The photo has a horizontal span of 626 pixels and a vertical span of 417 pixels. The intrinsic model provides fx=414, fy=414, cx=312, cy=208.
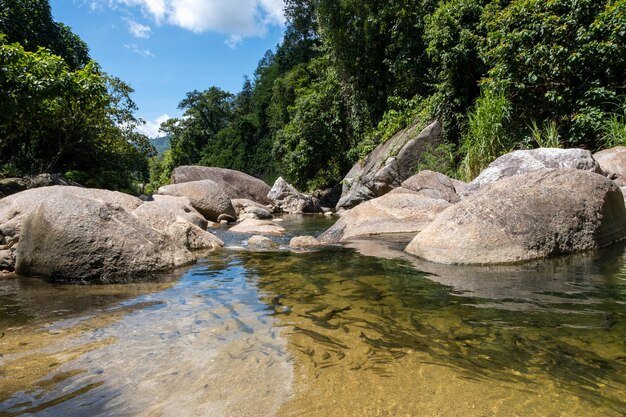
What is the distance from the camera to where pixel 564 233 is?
5059 millimetres

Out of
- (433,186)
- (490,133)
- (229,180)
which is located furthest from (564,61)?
(229,180)

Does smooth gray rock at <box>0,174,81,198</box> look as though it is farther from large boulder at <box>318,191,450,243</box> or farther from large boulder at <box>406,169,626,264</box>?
large boulder at <box>406,169,626,264</box>

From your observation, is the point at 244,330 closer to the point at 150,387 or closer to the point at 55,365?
the point at 150,387

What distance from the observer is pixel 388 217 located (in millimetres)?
8234

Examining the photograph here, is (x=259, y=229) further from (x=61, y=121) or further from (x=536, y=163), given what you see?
(x=61, y=121)

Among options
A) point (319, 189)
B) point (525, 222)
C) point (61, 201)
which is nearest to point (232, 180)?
point (319, 189)

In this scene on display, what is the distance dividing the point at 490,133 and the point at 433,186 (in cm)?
224

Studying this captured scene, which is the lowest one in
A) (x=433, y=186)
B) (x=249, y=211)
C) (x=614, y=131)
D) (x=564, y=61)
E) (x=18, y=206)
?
(x=18, y=206)

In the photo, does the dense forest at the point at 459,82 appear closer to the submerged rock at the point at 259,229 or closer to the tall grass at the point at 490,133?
the tall grass at the point at 490,133

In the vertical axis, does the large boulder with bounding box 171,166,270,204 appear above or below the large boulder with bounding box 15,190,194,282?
above

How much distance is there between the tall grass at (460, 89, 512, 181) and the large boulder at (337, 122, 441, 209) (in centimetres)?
301

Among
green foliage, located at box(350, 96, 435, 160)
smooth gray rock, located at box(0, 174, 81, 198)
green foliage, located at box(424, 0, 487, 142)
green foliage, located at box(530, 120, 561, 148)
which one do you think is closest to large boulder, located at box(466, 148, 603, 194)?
green foliage, located at box(530, 120, 561, 148)

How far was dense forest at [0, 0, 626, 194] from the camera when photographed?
10070 mm

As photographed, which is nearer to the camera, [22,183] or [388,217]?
[388,217]
